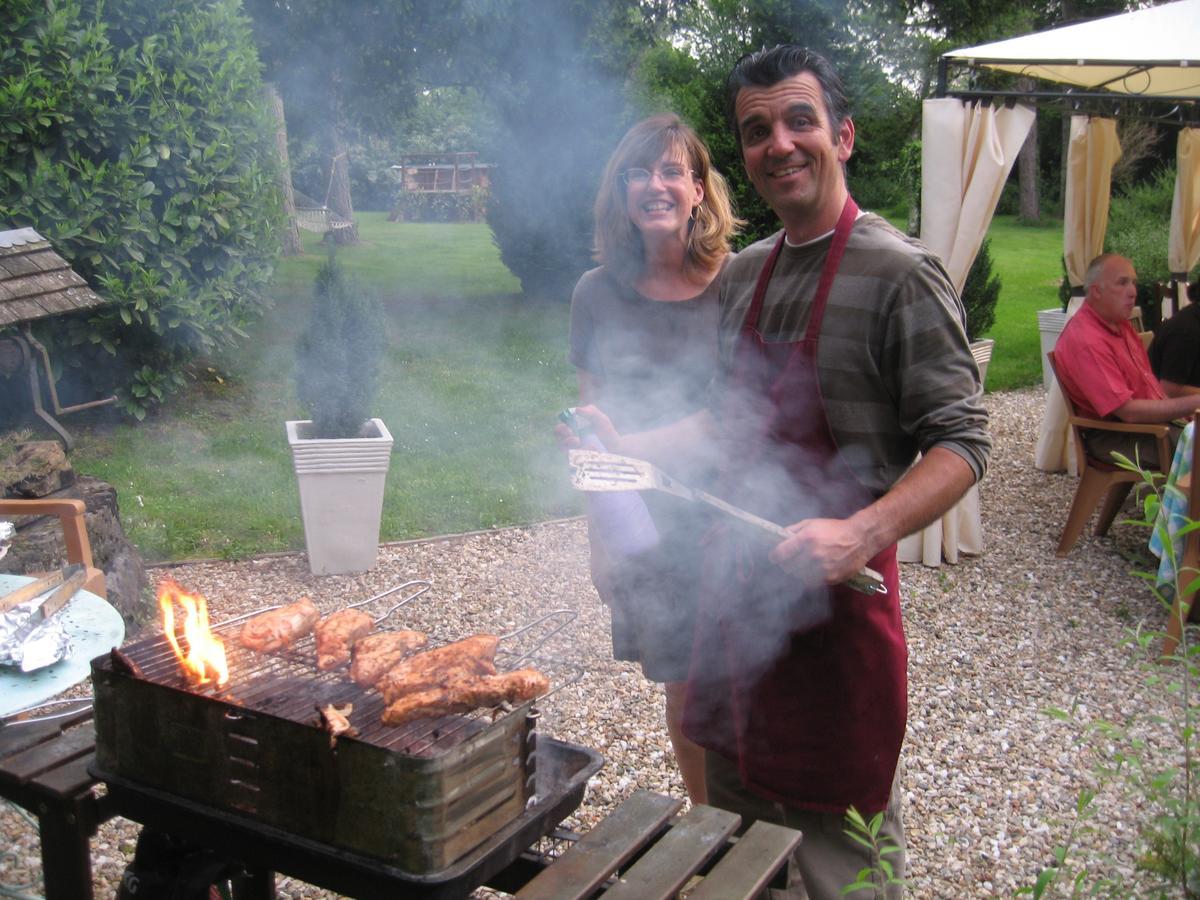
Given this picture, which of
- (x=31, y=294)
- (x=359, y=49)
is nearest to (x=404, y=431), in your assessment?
(x=31, y=294)

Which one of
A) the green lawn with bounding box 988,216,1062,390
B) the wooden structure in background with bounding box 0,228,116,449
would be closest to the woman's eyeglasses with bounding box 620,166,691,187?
the wooden structure in background with bounding box 0,228,116,449

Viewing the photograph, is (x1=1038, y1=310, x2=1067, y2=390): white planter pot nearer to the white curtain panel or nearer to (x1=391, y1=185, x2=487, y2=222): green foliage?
the white curtain panel

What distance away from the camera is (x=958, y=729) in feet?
12.2

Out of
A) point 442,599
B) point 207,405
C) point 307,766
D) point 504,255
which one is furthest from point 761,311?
point 504,255

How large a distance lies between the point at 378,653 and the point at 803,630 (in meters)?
0.84

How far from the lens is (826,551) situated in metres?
1.69

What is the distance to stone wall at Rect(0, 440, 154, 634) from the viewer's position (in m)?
3.84

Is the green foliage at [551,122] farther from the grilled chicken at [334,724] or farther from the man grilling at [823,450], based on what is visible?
the grilled chicken at [334,724]

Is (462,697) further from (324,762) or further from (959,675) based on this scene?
(959,675)

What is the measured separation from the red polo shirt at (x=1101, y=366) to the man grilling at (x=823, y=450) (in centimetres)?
394

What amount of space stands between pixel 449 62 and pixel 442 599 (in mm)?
6784

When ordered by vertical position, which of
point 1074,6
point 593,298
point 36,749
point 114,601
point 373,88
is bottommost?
point 114,601

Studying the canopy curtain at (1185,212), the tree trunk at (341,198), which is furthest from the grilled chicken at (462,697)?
the tree trunk at (341,198)

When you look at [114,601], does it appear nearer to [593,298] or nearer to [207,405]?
[593,298]
